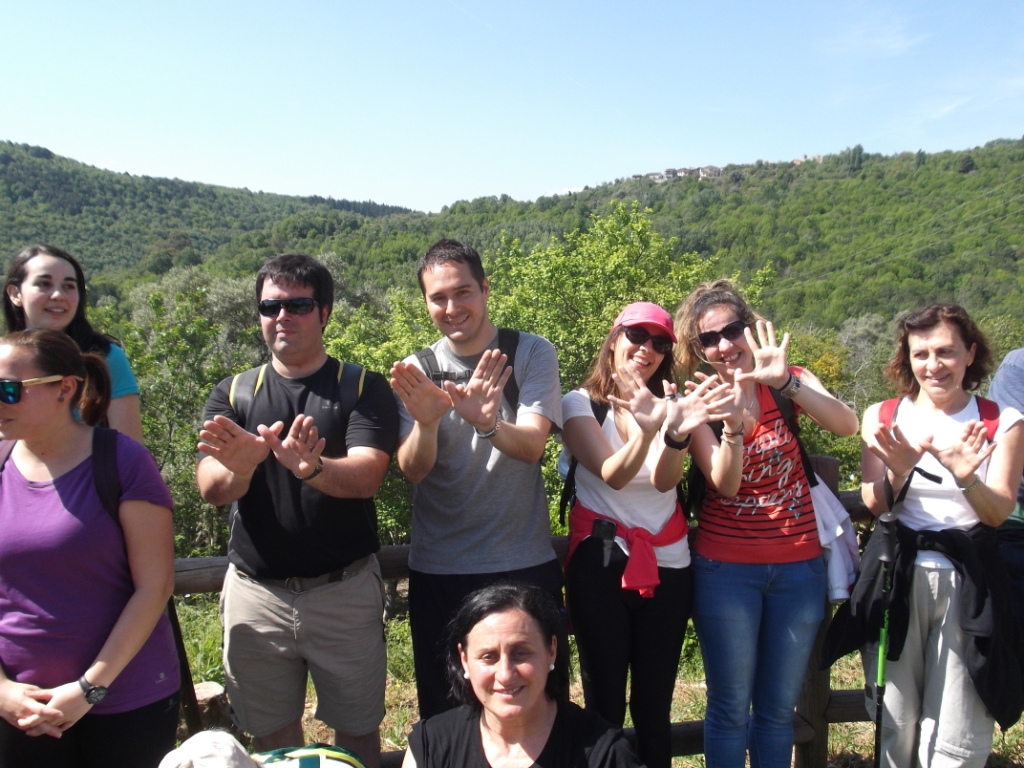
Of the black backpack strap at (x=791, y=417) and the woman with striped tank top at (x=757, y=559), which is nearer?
the woman with striped tank top at (x=757, y=559)

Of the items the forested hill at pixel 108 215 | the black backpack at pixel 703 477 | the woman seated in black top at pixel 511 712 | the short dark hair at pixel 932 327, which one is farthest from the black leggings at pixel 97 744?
the forested hill at pixel 108 215

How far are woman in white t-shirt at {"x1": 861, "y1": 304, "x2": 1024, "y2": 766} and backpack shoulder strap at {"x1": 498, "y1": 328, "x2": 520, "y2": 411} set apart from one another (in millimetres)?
1301

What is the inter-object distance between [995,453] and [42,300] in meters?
3.57

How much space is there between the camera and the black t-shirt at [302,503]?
248 centimetres

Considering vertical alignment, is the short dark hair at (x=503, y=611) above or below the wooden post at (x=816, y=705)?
above

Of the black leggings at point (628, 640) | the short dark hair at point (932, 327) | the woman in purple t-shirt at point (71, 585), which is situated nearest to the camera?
the woman in purple t-shirt at point (71, 585)

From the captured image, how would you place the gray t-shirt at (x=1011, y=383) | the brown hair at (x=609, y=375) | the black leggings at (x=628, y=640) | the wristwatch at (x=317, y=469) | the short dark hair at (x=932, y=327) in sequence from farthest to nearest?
1. the gray t-shirt at (x=1011, y=383)
2. the brown hair at (x=609, y=375)
3. the short dark hair at (x=932, y=327)
4. the black leggings at (x=628, y=640)
5. the wristwatch at (x=317, y=469)

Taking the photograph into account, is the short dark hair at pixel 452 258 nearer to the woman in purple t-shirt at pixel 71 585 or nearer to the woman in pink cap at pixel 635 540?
the woman in pink cap at pixel 635 540

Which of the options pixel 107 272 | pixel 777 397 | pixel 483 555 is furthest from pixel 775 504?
pixel 107 272

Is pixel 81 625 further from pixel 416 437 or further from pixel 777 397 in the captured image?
pixel 777 397

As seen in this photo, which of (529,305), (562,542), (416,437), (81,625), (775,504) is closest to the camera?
(81,625)

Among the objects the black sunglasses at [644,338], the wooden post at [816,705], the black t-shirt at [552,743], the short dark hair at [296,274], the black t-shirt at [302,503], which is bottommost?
the wooden post at [816,705]

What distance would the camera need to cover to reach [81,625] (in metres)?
2.11

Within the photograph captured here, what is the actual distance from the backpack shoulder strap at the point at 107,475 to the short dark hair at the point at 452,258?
117 centimetres
